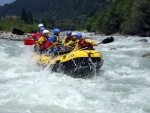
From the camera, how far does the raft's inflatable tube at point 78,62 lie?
440 inches

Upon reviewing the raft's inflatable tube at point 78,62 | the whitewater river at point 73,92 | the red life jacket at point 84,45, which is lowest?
the whitewater river at point 73,92

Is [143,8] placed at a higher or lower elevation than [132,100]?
higher

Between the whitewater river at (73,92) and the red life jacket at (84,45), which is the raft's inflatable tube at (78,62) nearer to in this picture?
the whitewater river at (73,92)

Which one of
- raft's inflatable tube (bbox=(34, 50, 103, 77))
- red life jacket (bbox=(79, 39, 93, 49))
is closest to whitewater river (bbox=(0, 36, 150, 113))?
raft's inflatable tube (bbox=(34, 50, 103, 77))

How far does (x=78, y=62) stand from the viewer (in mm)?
11148

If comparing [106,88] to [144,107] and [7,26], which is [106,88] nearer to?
[144,107]

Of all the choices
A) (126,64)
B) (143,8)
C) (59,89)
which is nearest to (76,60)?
(59,89)

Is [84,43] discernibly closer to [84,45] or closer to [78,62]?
[84,45]

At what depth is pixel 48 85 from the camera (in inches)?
394

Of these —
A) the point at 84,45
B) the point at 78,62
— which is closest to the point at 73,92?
the point at 78,62

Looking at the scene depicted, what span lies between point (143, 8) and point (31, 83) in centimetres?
3783

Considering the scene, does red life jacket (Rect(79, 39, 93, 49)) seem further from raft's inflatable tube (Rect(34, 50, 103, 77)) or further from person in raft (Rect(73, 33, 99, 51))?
raft's inflatable tube (Rect(34, 50, 103, 77))

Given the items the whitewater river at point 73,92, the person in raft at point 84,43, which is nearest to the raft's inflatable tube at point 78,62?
the whitewater river at point 73,92

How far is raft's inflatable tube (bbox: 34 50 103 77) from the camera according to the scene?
1117cm
